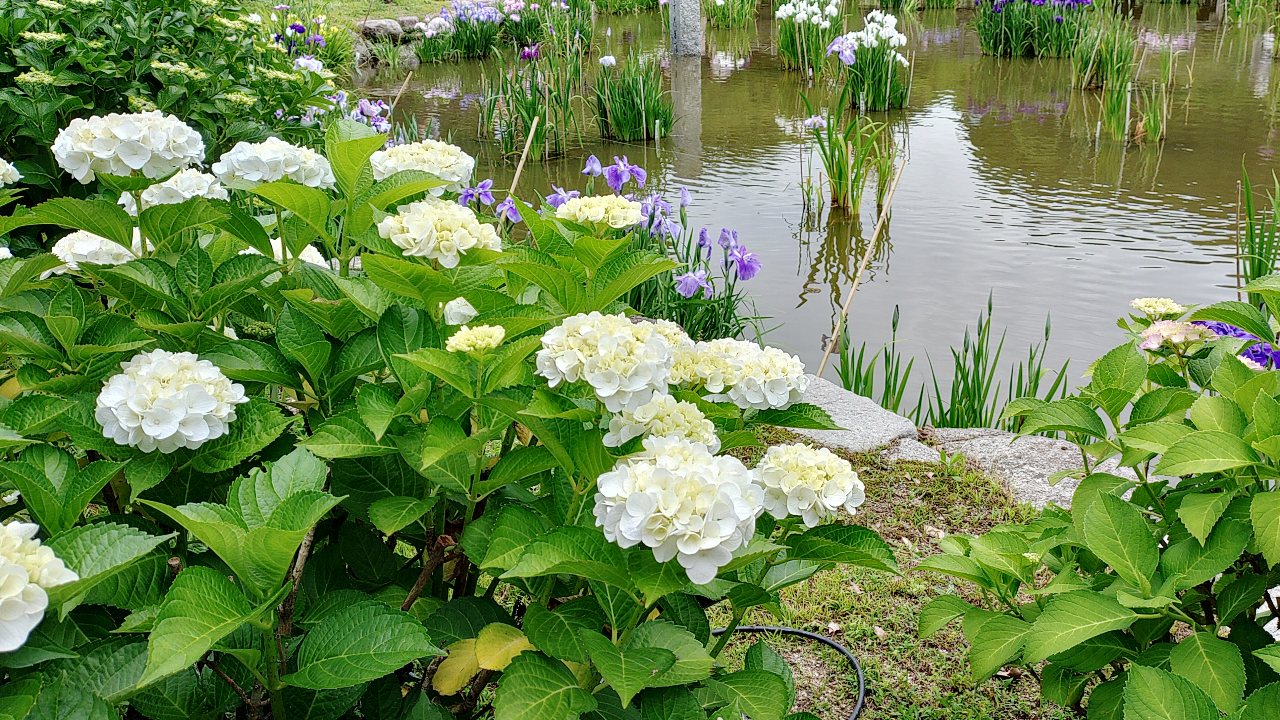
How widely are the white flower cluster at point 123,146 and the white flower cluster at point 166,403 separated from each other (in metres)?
0.43

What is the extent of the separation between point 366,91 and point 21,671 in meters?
8.84

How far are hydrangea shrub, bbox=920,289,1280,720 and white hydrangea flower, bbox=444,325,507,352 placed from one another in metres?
0.78

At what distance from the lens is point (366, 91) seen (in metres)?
8.89

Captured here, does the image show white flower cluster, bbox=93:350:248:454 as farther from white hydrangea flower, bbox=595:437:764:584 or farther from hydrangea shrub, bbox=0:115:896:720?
white hydrangea flower, bbox=595:437:764:584

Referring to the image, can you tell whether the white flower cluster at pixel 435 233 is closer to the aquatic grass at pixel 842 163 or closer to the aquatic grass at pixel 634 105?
the aquatic grass at pixel 842 163

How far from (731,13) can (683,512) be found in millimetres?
11632

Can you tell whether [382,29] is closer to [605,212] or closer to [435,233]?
[605,212]

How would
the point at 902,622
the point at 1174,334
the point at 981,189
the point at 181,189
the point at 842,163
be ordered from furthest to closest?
1. the point at 981,189
2. the point at 842,163
3. the point at 902,622
4. the point at 1174,334
5. the point at 181,189

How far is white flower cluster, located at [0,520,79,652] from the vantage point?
66 cm

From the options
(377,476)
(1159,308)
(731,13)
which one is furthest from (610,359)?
(731,13)

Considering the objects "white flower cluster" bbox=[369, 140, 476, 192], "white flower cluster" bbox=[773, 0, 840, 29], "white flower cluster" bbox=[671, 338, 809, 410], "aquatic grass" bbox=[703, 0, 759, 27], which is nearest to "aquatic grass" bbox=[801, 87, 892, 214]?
"white flower cluster" bbox=[773, 0, 840, 29]

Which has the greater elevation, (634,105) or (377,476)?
(634,105)

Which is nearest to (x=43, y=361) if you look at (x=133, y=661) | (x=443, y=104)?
(x=133, y=661)

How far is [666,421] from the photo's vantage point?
90cm
